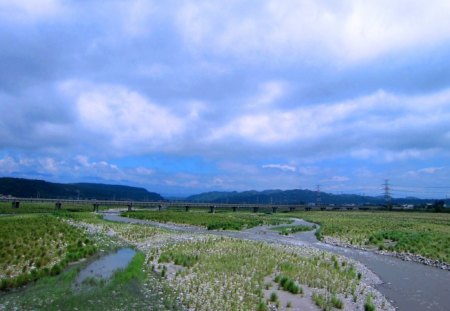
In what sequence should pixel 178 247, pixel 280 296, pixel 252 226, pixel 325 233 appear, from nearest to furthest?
pixel 280 296 → pixel 178 247 → pixel 325 233 → pixel 252 226

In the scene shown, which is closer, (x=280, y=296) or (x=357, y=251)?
(x=280, y=296)

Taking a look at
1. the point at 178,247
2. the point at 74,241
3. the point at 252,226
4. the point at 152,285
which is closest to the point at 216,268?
the point at 152,285

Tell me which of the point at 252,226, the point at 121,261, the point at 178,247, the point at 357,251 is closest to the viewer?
the point at 121,261

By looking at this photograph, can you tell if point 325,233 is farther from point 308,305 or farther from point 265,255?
point 308,305

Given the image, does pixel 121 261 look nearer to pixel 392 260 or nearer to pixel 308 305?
pixel 308 305

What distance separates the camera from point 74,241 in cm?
3809

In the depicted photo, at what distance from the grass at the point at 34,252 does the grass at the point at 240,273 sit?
21.6 feet

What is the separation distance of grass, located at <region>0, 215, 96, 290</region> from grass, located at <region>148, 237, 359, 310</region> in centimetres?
658

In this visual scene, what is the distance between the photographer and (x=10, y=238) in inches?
1385

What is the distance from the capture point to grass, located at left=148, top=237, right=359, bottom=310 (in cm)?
1977

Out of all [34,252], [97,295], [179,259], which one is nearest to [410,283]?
[179,259]

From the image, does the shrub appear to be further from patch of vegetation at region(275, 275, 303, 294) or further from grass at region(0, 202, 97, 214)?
grass at region(0, 202, 97, 214)

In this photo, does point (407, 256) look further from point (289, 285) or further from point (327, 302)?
point (327, 302)

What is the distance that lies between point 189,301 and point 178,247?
59.5ft
